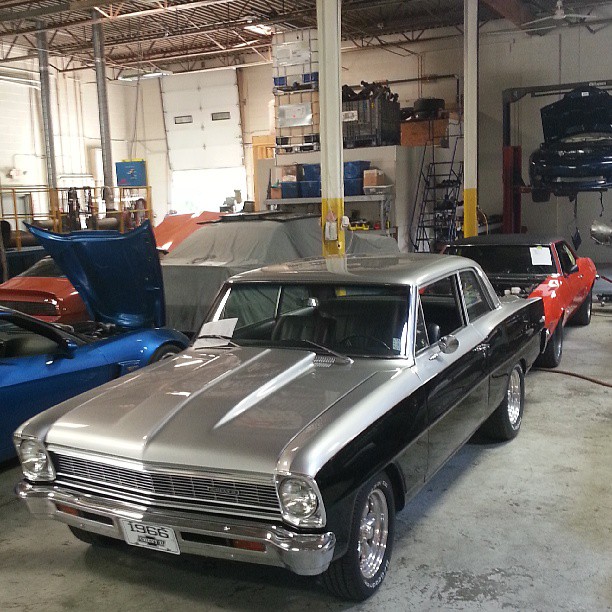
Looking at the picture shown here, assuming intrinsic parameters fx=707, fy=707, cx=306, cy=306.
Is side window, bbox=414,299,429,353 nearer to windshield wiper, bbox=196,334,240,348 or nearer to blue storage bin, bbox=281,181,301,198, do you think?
windshield wiper, bbox=196,334,240,348

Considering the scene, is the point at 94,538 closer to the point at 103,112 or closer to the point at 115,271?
the point at 115,271

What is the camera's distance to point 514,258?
759 cm

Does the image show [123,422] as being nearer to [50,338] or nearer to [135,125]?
[50,338]

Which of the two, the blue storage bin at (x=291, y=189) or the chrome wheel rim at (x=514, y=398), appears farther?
the blue storage bin at (x=291, y=189)

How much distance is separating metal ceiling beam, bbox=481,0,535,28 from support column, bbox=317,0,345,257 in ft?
21.7

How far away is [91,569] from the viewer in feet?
11.8

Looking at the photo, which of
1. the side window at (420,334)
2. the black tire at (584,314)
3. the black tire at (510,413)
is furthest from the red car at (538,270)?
the side window at (420,334)

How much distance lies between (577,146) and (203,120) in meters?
15.9

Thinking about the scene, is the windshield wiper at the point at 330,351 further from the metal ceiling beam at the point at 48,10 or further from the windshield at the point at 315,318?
the metal ceiling beam at the point at 48,10

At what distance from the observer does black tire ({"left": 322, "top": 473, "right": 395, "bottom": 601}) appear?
2990 mm

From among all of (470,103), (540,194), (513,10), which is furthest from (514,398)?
(513,10)

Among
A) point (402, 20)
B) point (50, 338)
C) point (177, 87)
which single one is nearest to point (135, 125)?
point (177, 87)

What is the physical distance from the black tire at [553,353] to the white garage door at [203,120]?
61.5 ft

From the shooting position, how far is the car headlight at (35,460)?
10.7ft
